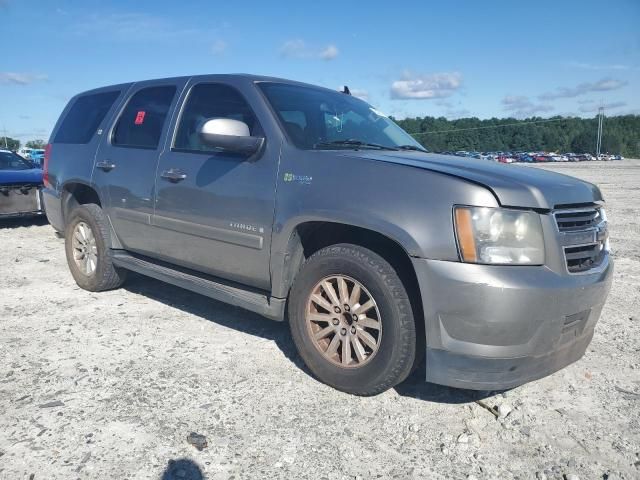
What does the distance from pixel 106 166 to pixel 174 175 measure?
108 centimetres

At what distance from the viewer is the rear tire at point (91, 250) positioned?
4.62 m

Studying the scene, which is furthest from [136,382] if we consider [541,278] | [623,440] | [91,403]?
[623,440]

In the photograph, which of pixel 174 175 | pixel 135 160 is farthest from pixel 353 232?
pixel 135 160

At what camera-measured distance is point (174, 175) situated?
3777 millimetres

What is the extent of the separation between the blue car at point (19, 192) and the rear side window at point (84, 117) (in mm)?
3545

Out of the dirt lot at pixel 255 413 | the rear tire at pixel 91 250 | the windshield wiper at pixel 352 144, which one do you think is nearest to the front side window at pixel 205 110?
the windshield wiper at pixel 352 144

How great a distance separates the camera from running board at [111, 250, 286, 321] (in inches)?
129

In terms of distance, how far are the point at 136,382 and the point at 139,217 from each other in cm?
152

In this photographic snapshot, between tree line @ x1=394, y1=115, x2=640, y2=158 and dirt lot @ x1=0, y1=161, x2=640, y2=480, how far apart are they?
318 ft

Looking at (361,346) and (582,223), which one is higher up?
(582,223)

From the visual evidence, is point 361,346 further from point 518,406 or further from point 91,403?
point 91,403

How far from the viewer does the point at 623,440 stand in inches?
102

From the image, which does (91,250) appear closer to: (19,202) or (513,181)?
(513,181)

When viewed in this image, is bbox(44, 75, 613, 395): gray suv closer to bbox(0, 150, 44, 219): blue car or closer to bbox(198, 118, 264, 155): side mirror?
bbox(198, 118, 264, 155): side mirror
